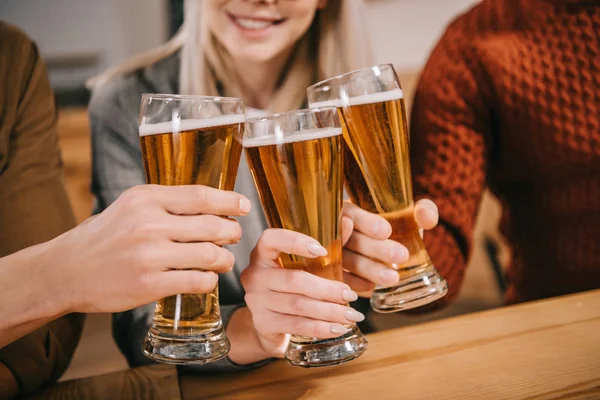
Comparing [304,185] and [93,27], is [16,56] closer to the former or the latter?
[304,185]

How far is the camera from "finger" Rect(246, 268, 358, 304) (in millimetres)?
652

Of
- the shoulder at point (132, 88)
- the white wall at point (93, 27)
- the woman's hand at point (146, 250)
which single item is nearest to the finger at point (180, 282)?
the woman's hand at point (146, 250)

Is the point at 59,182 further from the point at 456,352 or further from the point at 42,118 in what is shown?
the point at 456,352

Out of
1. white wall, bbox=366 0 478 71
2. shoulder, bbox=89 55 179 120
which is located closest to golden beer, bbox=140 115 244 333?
shoulder, bbox=89 55 179 120

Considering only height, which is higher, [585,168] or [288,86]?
[288,86]

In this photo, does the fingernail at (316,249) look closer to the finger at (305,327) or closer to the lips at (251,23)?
the finger at (305,327)

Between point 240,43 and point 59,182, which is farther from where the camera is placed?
point 240,43

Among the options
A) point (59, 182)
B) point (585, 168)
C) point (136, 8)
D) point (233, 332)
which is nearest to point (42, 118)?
point (59, 182)

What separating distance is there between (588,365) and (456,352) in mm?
148

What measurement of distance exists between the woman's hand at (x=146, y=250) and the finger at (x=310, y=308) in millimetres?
107

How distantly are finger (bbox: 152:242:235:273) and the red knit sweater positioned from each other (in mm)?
614

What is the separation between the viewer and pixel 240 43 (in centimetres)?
115

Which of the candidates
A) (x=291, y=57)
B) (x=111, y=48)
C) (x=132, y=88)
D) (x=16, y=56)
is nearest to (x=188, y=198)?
(x=16, y=56)

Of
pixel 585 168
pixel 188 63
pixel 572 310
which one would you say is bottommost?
pixel 572 310
